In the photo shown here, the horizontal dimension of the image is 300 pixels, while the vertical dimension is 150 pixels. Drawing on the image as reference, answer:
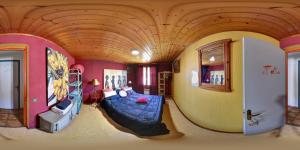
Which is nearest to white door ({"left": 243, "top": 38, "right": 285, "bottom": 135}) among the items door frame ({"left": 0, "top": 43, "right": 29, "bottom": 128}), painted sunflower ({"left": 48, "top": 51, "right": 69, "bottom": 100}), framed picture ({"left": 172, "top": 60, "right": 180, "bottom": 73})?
framed picture ({"left": 172, "top": 60, "right": 180, "bottom": 73})

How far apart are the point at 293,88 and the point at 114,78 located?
932 millimetres

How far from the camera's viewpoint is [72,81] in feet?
2.29

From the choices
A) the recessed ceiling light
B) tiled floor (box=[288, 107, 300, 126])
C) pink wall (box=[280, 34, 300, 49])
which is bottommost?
tiled floor (box=[288, 107, 300, 126])

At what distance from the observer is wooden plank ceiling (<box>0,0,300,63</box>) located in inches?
23.5

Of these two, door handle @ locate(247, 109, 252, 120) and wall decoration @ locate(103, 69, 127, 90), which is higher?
wall decoration @ locate(103, 69, 127, 90)

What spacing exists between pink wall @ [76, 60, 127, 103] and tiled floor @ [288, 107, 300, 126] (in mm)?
932

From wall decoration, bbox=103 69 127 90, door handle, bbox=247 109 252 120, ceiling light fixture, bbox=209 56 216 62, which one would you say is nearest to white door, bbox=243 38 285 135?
door handle, bbox=247 109 252 120

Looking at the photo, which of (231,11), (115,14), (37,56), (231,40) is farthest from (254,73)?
(37,56)

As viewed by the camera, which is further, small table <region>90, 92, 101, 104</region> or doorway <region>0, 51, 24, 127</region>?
small table <region>90, 92, 101, 104</region>

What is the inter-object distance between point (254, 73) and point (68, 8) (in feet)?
2.83

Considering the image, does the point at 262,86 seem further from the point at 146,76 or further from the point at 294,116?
the point at 146,76

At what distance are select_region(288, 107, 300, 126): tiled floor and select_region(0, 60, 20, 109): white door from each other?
132cm

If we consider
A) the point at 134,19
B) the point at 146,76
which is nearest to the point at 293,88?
the point at 146,76

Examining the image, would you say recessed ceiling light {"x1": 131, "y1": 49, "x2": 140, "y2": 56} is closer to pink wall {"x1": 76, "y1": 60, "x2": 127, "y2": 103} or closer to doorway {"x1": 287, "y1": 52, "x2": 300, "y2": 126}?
pink wall {"x1": 76, "y1": 60, "x2": 127, "y2": 103}
